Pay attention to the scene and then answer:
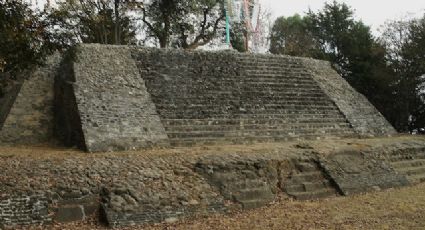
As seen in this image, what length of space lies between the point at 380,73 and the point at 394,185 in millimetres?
12381

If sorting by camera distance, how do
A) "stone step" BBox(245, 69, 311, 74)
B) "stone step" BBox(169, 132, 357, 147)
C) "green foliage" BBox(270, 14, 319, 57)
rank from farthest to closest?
"green foliage" BBox(270, 14, 319, 57) → "stone step" BBox(245, 69, 311, 74) → "stone step" BBox(169, 132, 357, 147)

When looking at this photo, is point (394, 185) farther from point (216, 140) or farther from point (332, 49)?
point (332, 49)

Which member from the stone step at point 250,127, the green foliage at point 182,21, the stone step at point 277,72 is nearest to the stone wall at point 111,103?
the stone step at point 250,127

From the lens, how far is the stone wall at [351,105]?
1484cm

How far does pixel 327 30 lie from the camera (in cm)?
2848

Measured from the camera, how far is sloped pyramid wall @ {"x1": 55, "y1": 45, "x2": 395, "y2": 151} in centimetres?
1084

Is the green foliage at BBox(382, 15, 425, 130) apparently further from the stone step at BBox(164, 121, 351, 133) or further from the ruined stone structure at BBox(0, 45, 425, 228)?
the stone step at BBox(164, 121, 351, 133)

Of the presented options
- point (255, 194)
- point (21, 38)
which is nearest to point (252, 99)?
point (255, 194)

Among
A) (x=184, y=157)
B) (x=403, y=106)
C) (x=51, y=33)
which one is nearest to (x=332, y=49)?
(x=403, y=106)

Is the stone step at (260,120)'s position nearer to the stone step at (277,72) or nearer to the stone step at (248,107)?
the stone step at (248,107)

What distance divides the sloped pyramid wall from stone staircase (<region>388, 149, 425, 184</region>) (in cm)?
200

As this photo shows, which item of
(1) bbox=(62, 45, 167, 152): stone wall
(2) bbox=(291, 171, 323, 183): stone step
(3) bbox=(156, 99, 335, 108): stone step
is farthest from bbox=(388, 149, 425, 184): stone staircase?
(1) bbox=(62, 45, 167, 152): stone wall

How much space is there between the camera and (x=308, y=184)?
927cm

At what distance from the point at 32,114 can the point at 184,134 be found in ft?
13.4
